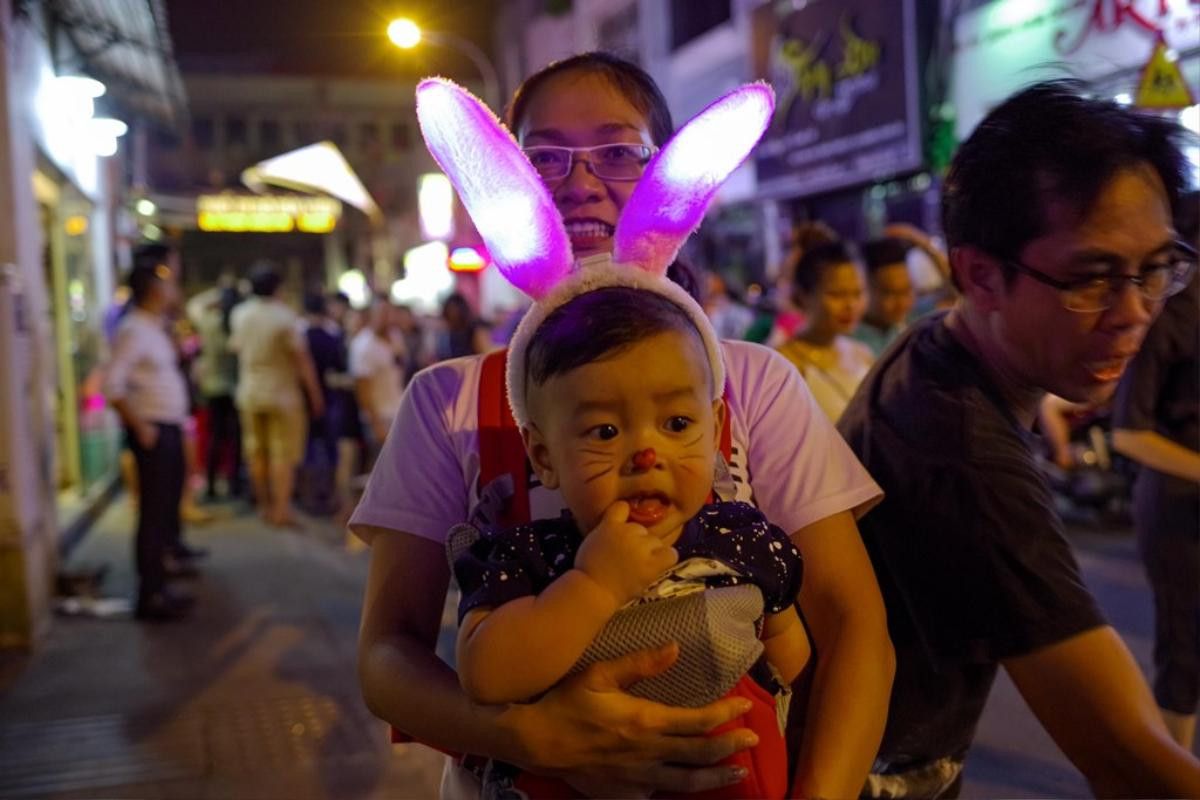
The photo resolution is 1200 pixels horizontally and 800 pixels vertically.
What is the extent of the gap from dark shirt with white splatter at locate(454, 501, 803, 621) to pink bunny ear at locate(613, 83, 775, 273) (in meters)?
0.37

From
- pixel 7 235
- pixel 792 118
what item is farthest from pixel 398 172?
pixel 7 235

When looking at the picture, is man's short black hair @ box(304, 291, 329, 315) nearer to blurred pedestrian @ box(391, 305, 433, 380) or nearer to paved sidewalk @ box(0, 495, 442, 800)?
blurred pedestrian @ box(391, 305, 433, 380)

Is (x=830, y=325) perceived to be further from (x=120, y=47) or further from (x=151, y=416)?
(x=120, y=47)

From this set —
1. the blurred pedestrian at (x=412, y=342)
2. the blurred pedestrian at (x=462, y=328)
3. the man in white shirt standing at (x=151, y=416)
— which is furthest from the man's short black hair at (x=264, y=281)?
the blurred pedestrian at (x=412, y=342)

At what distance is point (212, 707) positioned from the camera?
499 cm

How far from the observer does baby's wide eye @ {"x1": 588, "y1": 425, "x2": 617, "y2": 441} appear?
4.42 feet

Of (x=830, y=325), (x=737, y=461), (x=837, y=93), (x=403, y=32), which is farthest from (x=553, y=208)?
(x=403, y=32)

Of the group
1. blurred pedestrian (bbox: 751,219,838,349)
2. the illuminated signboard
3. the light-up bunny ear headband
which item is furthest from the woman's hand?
the illuminated signboard

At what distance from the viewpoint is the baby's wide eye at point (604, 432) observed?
1349 millimetres

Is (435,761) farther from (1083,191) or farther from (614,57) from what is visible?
(1083,191)

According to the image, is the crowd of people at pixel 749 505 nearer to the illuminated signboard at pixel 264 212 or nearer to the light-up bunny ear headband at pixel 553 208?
the light-up bunny ear headband at pixel 553 208

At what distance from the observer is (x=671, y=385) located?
136 cm

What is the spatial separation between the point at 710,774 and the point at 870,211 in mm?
→ 13042

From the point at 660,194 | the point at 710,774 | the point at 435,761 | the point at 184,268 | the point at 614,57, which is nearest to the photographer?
the point at 710,774
